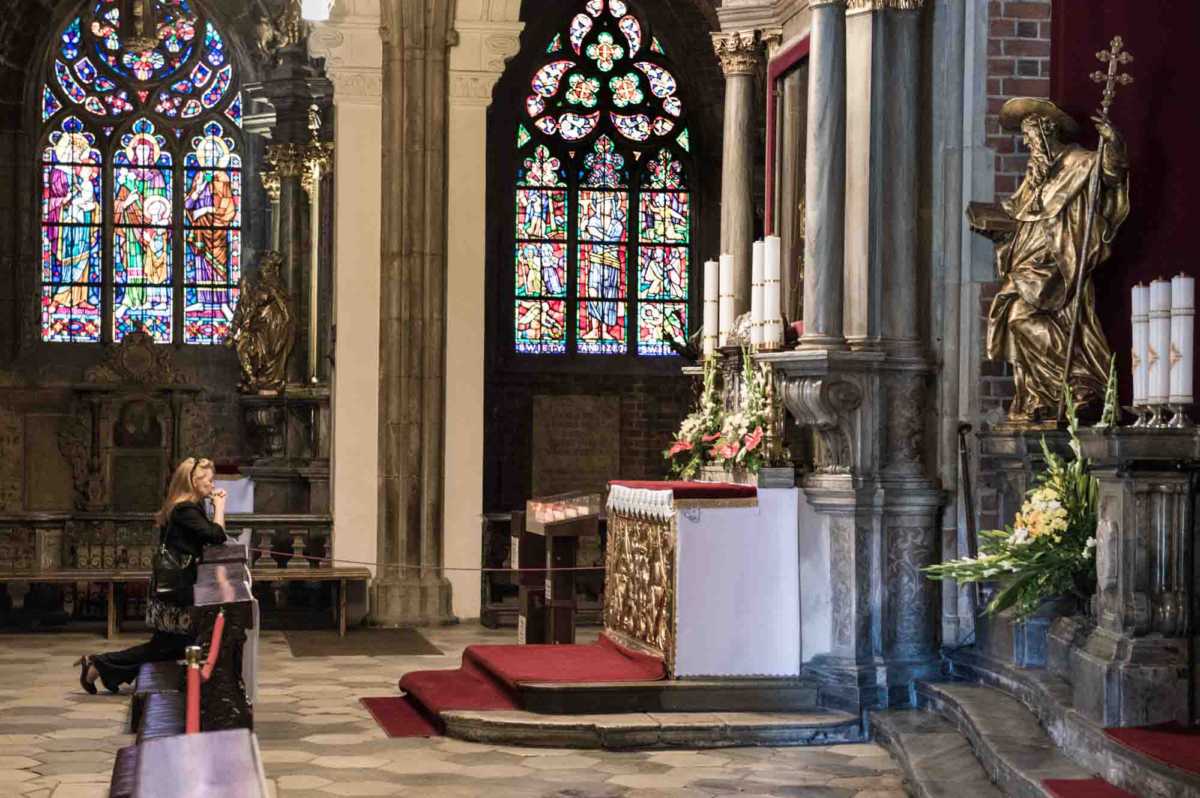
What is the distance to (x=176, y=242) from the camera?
70.7ft

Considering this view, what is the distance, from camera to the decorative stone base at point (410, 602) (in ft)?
46.1

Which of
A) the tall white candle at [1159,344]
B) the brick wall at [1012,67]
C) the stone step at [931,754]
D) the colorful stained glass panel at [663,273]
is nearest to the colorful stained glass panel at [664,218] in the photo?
the colorful stained glass panel at [663,273]

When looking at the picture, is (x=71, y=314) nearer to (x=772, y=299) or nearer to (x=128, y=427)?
(x=128, y=427)

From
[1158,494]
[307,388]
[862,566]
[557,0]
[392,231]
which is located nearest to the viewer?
[1158,494]

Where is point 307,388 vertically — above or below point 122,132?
below

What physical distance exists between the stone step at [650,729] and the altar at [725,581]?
355mm

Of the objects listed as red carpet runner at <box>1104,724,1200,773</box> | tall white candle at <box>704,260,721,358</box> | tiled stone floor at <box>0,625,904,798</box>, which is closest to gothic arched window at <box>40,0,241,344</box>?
tall white candle at <box>704,260,721,358</box>

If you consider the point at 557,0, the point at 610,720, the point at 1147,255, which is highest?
the point at 557,0

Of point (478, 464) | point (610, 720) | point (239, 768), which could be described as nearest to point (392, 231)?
point (478, 464)

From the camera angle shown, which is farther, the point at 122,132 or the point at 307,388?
the point at 122,132

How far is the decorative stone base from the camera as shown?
1404 centimetres

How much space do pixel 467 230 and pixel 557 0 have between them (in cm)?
778

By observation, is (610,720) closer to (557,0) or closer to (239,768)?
(239,768)

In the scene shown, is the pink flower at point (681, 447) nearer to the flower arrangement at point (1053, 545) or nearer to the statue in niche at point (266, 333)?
the flower arrangement at point (1053, 545)
